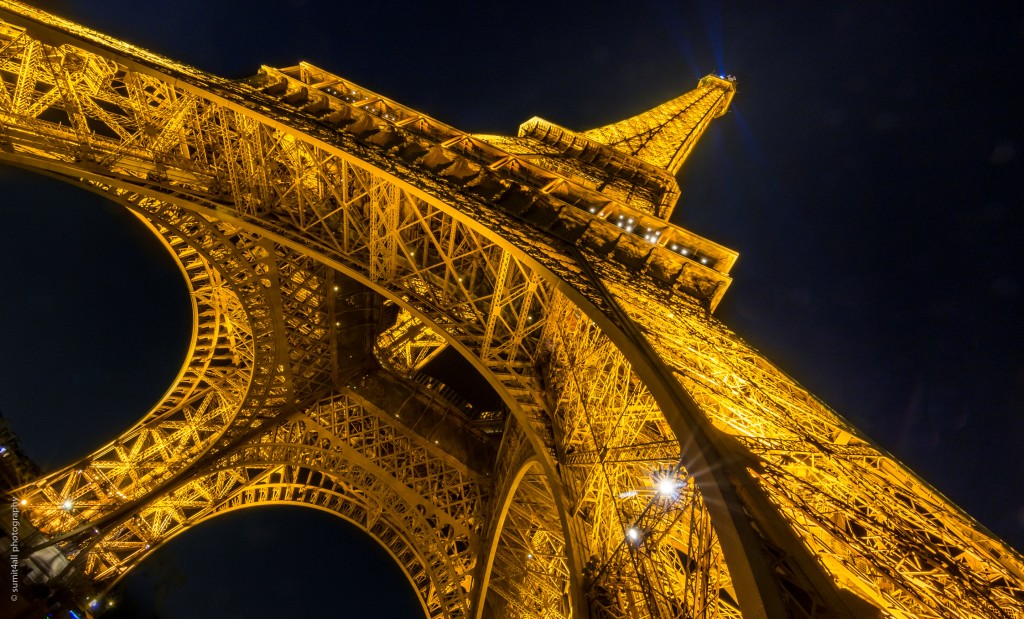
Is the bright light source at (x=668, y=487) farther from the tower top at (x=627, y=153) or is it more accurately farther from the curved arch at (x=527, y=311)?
the tower top at (x=627, y=153)

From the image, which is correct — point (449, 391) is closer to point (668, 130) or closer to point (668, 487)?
point (668, 130)

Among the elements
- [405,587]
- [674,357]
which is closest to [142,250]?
[405,587]

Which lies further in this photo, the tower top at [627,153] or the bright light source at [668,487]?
the tower top at [627,153]

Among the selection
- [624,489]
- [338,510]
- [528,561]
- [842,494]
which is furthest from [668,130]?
[842,494]

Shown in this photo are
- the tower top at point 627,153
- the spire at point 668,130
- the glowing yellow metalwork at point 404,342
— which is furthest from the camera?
the spire at point 668,130

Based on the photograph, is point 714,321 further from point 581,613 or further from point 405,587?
point 405,587

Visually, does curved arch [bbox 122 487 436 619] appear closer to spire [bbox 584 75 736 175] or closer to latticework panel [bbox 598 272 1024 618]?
latticework panel [bbox 598 272 1024 618]

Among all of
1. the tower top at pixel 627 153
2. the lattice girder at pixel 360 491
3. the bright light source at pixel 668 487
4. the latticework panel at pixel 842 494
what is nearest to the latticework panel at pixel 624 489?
the bright light source at pixel 668 487
